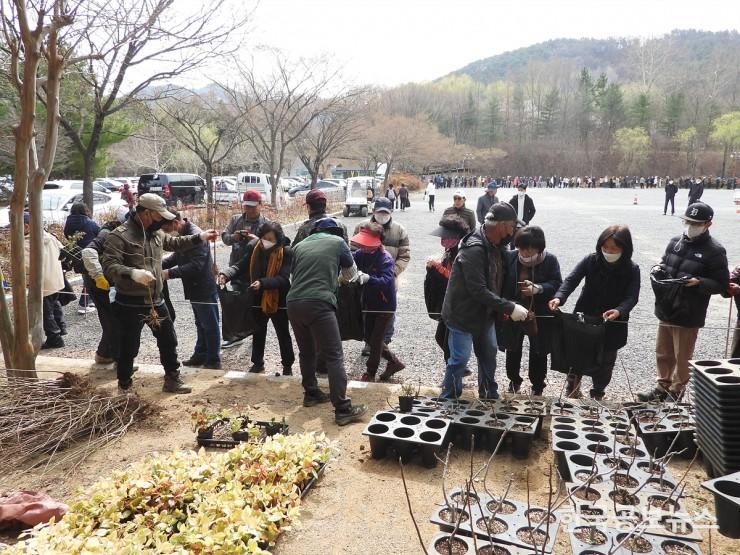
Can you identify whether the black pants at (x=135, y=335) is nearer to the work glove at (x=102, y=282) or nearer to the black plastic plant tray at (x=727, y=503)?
the work glove at (x=102, y=282)

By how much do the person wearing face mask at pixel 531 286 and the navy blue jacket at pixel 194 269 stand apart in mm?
2819

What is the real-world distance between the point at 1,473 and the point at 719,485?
386cm

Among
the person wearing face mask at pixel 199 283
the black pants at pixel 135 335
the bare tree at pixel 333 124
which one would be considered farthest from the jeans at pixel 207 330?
the bare tree at pixel 333 124

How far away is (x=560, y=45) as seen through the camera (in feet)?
652

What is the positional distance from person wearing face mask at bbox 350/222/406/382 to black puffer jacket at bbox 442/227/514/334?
877 millimetres

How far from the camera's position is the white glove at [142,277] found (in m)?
3.81

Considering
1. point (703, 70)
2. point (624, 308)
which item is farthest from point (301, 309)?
point (703, 70)

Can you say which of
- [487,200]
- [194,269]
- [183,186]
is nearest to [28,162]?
[194,269]

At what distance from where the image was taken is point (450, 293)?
379 centimetres

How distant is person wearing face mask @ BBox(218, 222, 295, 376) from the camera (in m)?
4.54

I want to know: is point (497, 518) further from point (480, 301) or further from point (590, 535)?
point (480, 301)

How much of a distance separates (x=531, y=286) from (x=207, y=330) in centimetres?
310

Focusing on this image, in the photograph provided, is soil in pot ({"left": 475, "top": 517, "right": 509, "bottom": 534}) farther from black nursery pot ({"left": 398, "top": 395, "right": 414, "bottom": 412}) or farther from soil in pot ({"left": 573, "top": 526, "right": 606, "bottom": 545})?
black nursery pot ({"left": 398, "top": 395, "right": 414, "bottom": 412})

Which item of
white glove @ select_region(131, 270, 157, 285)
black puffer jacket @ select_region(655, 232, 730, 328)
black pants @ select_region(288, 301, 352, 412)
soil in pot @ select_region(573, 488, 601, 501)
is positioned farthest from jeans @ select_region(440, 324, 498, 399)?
white glove @ select_region(131, 270, 157, 285)
